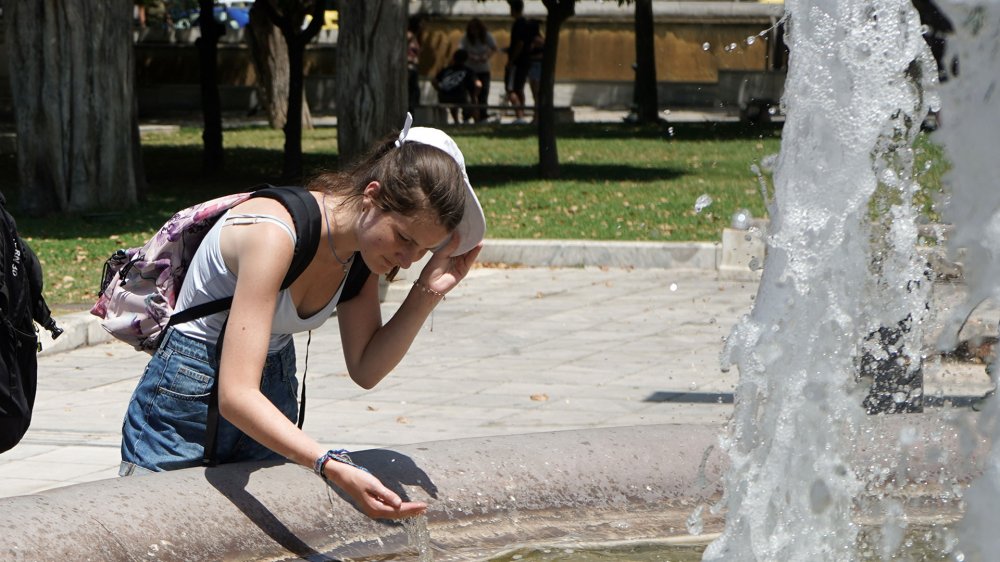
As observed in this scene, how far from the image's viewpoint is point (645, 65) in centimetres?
2295

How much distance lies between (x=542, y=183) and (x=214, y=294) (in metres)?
12.5

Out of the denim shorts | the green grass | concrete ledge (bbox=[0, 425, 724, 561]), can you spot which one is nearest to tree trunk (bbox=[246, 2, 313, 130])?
the green grass

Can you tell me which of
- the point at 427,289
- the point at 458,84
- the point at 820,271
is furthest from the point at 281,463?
the point at 458,84

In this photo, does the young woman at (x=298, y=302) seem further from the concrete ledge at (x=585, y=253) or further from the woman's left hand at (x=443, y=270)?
the concrete ledge at (x=585, y=253)

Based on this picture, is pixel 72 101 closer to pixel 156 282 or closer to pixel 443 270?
pixel 156 282

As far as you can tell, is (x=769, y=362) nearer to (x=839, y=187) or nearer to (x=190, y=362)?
(x=839, y=187)

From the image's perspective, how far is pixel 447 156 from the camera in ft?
10.4

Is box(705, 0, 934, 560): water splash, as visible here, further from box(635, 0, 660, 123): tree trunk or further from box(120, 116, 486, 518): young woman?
box(635, 0, 660, 123): tree trunk

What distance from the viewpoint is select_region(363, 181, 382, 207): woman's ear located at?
3109 mm

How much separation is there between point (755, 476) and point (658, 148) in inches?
643

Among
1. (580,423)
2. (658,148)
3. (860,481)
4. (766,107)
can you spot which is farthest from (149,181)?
(860,481)

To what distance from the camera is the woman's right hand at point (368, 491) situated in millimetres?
2934

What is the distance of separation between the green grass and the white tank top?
13.5ft

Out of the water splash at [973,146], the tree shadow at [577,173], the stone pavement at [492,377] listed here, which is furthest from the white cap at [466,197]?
the tree shadow at [577,173]
